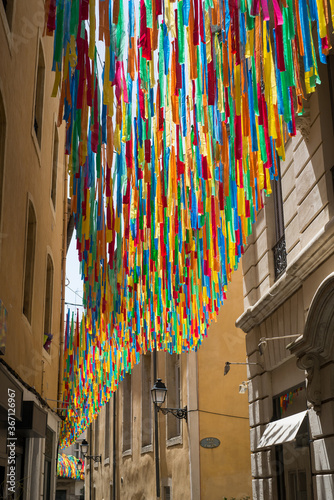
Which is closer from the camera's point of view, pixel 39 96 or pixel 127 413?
pixel 39 96

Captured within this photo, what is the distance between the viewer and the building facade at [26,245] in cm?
700

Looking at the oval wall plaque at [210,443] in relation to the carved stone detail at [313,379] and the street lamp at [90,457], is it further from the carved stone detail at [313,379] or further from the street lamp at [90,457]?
the street lamp at [90,457]

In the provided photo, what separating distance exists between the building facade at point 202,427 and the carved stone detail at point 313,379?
363 inches

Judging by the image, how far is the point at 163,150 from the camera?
774 cm

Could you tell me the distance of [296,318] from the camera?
34.8 feet

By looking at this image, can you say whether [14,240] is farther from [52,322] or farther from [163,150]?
[52,322]

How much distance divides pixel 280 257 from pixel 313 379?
3.07 metres

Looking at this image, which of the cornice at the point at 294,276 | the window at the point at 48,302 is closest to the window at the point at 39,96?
the window at the point at 48,302

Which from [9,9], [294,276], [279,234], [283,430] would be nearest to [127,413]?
[279,234]

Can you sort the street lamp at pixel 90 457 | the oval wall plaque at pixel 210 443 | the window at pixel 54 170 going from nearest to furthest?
the window at pixel 54 170 < the oval wall plaque at pixel 210 443 < the street lamp at pixel 90 457

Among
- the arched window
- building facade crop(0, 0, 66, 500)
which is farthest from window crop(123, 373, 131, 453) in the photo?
building facade crop(0, 0, 66, 500)

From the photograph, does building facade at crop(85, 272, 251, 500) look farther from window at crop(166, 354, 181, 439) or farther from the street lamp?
the street lamp

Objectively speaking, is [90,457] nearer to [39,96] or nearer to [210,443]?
[210,443]

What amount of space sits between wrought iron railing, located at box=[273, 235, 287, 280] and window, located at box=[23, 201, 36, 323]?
14.8ft
